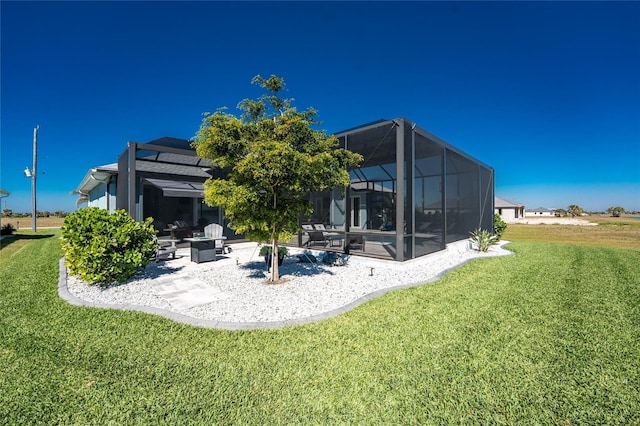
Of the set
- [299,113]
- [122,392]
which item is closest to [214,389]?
[122,392]

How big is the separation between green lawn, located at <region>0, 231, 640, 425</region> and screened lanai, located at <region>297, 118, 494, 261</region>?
4933 mm

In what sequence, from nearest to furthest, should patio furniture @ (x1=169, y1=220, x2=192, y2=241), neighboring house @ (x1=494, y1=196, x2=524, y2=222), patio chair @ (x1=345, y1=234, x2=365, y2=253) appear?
patio chair @ (x1=345, y1=234, x2=365, y2=253)
patio furniture @ (x1=169, y1=220, x2=192, y2=241)
neighboring house @ (x1=494, y1=196, x2=524, y2=222)

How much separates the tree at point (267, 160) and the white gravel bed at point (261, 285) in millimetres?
1502

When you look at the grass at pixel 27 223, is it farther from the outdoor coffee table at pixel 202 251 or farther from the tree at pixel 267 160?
the tree at pixel 267 160

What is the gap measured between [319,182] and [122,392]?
5.16m

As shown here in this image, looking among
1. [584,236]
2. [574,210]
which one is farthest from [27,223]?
[574,210]

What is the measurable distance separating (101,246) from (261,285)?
411 centimetres

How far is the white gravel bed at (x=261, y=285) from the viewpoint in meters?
5.23

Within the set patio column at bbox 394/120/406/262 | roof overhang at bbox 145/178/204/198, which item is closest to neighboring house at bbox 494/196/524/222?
patio column at bbox 394/120/406/262

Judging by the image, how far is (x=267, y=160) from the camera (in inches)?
223

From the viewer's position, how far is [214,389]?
2840 millimetres

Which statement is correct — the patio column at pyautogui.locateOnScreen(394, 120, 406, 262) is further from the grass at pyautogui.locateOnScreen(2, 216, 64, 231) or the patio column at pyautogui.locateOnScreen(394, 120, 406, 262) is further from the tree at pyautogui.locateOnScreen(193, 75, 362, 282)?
the grass at pyautogui.locateOnScreen(2, 216, 64, 231)

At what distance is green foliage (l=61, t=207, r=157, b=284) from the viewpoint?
21.3 ft

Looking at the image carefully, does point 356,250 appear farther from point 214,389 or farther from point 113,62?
point 113,62
